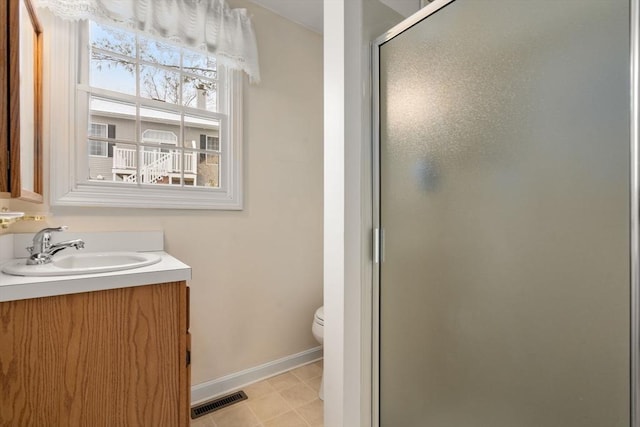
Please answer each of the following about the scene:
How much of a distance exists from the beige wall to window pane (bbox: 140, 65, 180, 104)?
43 cm

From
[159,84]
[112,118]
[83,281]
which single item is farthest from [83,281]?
[159,84]

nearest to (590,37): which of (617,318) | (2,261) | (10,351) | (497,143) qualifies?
(497,143)

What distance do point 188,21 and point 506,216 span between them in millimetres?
1949

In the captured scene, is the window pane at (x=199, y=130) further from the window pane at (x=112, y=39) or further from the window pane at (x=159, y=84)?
the window pane at (x=112, y=39)

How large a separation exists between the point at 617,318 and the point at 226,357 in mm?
1883

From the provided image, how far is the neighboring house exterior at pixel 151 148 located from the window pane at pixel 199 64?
0.98 ft

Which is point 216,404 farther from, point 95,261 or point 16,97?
point 16,97

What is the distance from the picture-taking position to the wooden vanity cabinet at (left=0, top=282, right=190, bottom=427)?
3.04ft

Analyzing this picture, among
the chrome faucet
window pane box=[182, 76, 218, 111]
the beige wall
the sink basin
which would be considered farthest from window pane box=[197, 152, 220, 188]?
the chrome faucet

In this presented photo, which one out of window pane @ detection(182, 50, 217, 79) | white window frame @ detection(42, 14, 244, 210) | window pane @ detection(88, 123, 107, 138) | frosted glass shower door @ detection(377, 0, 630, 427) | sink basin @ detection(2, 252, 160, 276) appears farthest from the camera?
window pane @ detection(182, 50, 217, 79)

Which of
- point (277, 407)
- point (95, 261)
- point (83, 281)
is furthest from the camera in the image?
point (277, 407)

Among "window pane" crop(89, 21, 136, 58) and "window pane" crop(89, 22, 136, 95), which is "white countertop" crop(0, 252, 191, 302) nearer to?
"window pane" crop(89, 22, 136, 95)

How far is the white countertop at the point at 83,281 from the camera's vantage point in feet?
2.99

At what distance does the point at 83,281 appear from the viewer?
3.26 ft
